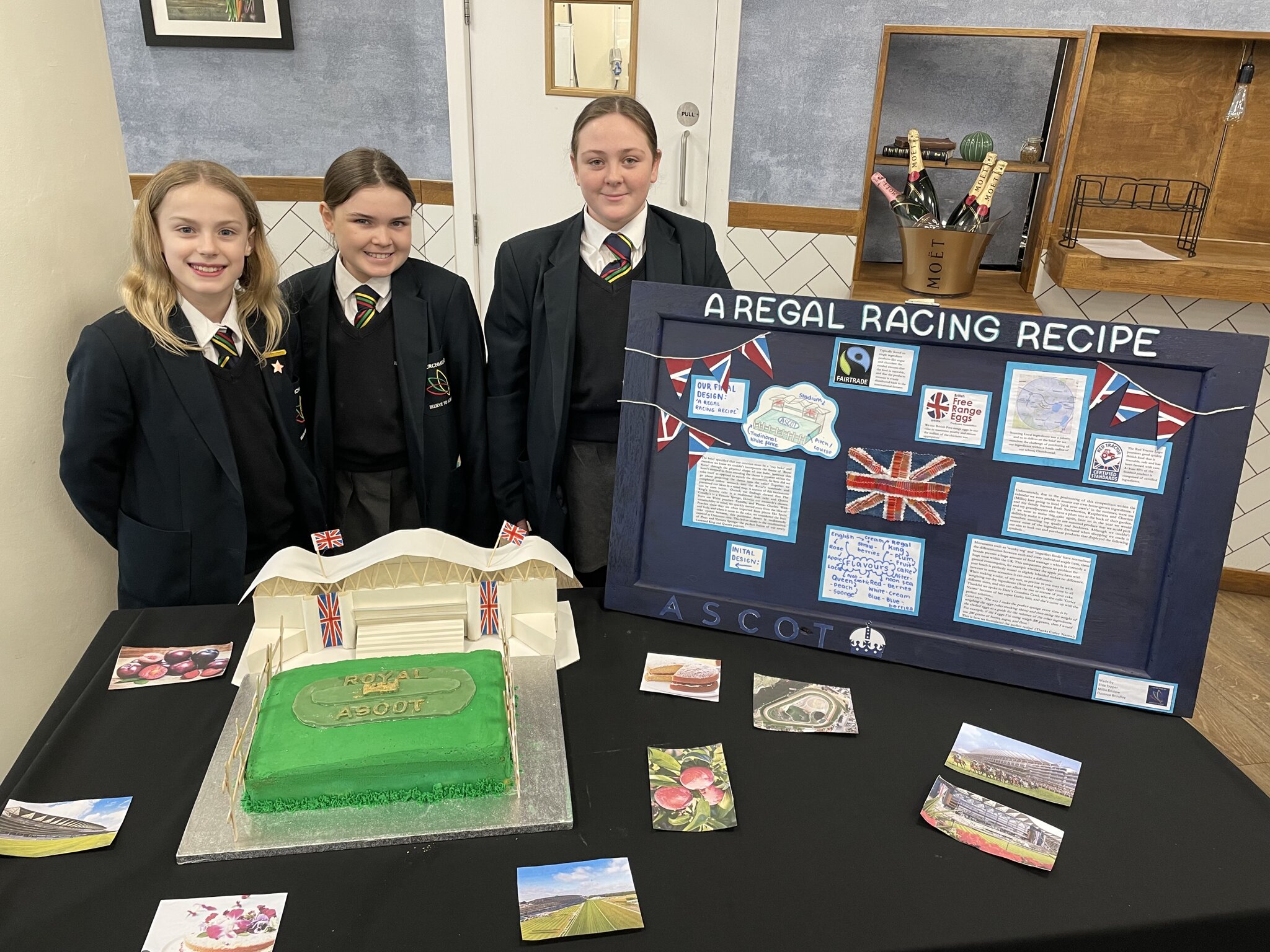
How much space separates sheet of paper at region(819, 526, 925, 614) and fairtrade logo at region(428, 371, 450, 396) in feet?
2.89

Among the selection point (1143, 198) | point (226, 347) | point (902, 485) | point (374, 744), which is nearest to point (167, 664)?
point (374, 744)

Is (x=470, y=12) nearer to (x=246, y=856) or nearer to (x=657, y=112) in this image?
(x=657, y=112)

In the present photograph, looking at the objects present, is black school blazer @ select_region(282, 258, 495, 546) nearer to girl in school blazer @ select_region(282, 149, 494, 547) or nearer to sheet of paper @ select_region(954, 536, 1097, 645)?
girl in school blazer @ select_region(282, 149, 494, 547)

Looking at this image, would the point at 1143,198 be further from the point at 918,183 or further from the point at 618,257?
the point at 618,257

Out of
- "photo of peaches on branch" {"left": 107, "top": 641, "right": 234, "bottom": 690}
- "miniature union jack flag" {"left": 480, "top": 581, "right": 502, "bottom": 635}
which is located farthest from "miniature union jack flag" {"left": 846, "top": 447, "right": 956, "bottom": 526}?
"photo of peaches on branch" {"left": 107, "top": 641, "right": 234, "bottom": 690}

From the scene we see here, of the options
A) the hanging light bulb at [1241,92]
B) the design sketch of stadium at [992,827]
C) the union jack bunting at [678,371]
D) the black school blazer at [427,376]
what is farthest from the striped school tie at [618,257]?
the hanging light bulb at [1241,92]

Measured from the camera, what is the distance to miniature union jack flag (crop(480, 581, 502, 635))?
116cm

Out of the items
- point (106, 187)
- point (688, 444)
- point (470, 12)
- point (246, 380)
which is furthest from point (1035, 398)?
point (470, 12)

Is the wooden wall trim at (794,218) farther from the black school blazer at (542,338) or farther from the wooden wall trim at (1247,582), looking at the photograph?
the wooden wall trim at (1247,582)

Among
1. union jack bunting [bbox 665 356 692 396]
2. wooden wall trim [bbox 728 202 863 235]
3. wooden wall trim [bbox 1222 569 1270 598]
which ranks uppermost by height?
wooden wall trim [bbox 728 202 863 235]

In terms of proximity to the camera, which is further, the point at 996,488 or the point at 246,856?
the point at 996,488

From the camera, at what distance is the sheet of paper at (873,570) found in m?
1.15

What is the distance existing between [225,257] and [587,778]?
1024mm

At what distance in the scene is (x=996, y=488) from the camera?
3.65ft
